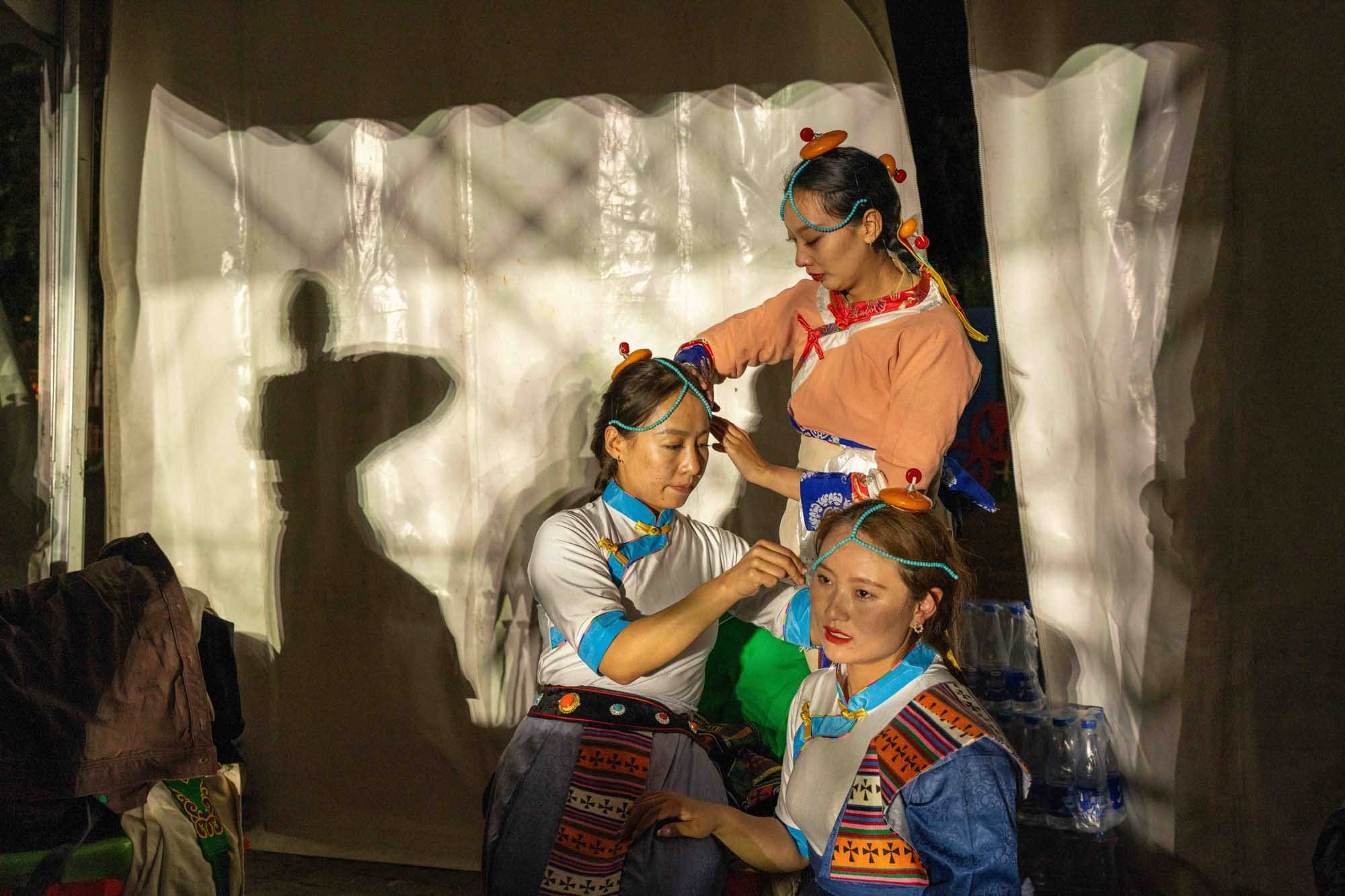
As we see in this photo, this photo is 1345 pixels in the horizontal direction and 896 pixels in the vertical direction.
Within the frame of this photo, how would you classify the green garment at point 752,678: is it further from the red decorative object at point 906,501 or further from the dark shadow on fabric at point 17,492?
the dark shadow on fabric at point 17,492

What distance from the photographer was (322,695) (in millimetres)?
3920

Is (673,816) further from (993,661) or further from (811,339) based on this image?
(993,661)

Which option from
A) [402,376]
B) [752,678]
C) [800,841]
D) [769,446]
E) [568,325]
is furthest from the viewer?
[402,376]

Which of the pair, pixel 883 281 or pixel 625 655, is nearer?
pixel 625 655

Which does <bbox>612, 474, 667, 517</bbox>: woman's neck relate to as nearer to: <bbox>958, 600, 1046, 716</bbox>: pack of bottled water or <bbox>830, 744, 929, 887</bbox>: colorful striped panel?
<bbox>830, 744, 929, 887</bbox>: colorful striped panel

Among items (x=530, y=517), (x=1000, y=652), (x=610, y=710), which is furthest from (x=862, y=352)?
(x=530, y=517)

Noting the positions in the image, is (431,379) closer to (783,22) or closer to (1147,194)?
(783,22)

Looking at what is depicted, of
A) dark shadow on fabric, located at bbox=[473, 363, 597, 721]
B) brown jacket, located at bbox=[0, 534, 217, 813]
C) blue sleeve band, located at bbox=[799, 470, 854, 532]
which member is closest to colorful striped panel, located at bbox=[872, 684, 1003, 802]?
blue sleeve band, located at bbox=[799, 470, 854, 532]

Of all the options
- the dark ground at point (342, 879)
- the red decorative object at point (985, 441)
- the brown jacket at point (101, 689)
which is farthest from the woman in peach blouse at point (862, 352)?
the red decorative object at point (985, 441)

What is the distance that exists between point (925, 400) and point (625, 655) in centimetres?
82

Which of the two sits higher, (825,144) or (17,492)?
(825,144)

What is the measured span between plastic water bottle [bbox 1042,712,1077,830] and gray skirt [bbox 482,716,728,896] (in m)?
1.10

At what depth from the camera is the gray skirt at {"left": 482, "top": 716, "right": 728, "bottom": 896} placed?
84.0 inches

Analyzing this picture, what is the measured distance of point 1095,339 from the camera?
2939mm
